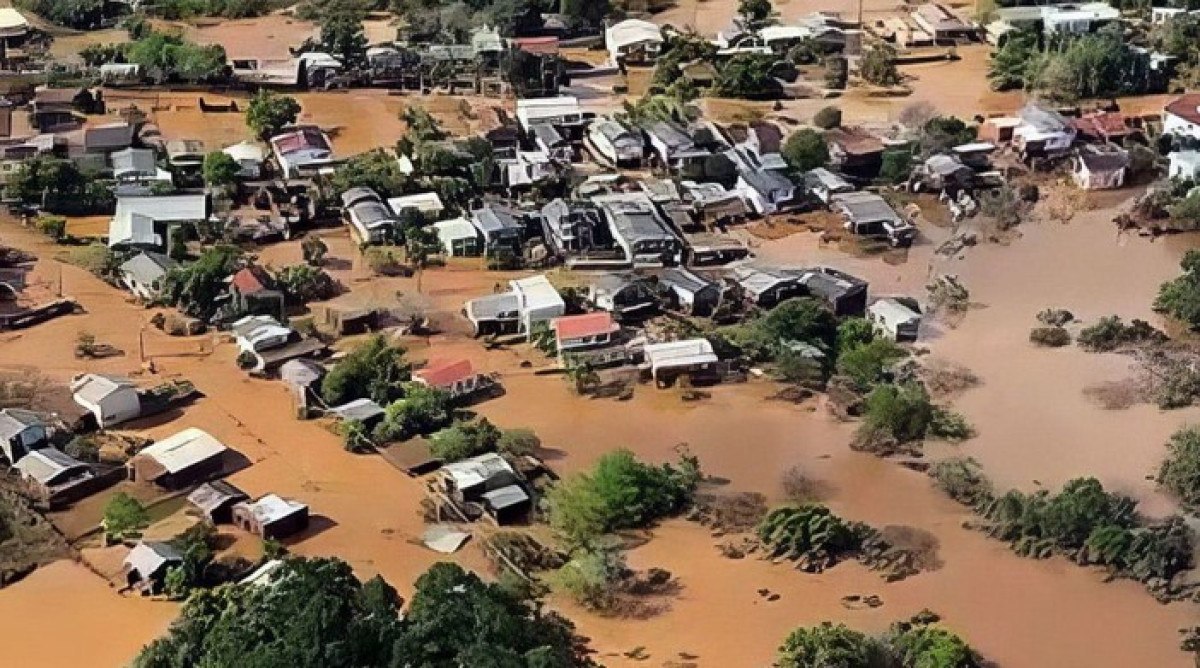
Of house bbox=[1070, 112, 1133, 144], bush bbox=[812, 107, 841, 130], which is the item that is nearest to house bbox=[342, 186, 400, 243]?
bush bbox=[812, 107, 841, 130]

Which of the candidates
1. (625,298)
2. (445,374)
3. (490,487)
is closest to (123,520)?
(490,487)

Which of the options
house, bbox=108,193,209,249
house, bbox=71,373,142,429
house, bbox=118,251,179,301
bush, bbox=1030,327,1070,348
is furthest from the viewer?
house, bbox=108,193,209,249

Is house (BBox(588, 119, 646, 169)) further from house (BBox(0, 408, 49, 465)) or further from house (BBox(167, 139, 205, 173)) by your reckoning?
house (BBox(0, 408, 49, 465))

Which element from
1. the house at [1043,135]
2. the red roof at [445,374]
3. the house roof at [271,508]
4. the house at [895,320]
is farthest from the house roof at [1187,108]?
the house roof at [271,508]

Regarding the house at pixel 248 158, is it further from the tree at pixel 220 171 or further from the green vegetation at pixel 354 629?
the green vegetation at pixel 354 629

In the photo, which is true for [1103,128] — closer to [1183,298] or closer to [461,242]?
[1183,298]

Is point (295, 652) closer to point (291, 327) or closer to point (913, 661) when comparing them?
point (913, 661)
